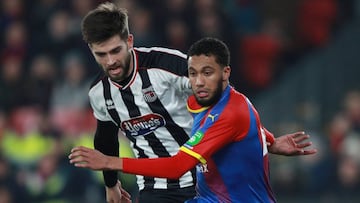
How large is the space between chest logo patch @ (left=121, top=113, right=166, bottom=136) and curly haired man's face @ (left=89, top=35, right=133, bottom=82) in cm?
37

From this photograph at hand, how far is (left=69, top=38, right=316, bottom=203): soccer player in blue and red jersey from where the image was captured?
587 centimetres

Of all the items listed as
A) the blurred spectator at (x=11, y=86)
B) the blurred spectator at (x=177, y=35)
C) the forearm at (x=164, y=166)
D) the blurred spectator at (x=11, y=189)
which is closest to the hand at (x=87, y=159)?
the forearm at (x=164, y=166)

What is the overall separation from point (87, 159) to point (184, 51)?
5.69 meters

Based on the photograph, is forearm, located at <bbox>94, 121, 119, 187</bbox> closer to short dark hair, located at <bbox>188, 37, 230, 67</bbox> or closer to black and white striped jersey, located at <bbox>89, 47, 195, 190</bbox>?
black and white striped jersey, located at <bbox>89, 47, 195, 190</bbox>

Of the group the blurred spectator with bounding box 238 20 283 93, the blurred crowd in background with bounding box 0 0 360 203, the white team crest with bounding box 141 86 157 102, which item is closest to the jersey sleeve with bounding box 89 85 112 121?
the white team crest with bounding box 141 86 157 102

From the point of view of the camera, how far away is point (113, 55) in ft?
20.4

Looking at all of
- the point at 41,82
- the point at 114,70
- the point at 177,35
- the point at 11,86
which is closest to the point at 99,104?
the point at 114,70

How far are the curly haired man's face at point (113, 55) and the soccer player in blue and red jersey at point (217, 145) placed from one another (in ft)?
1.64

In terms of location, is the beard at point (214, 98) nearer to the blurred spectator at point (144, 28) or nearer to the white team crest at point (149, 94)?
the white team crest at point (149, 94)

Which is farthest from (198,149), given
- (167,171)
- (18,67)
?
(18,67)

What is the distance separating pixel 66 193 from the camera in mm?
10883

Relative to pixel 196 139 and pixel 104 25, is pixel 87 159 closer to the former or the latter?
pixel 196 139

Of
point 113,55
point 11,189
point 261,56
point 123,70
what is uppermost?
point 113,55

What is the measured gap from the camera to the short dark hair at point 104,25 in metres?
6.23
